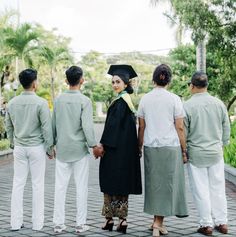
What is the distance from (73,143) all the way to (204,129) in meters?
1.48

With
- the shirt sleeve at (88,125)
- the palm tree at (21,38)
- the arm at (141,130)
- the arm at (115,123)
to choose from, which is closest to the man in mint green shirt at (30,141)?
the shirt sleeve at (88,125)

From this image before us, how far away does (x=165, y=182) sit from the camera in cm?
585

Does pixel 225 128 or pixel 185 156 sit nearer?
pixel 185 156

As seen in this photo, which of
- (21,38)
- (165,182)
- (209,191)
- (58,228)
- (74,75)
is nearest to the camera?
(165,182)

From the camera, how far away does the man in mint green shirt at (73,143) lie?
6008 millimetres

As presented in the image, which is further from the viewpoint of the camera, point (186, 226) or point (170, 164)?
point (186, 226)

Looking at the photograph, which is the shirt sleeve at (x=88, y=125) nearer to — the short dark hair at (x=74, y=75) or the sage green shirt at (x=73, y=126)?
the sage green shirt at (x=73, y=126)

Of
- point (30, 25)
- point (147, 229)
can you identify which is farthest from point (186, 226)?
point (30, 25)

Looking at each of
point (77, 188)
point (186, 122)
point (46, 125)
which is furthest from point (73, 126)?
point (186, 122)

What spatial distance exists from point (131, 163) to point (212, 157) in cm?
91

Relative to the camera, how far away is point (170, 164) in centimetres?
584

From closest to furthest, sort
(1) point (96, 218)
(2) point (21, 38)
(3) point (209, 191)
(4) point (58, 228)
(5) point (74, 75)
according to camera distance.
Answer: (4) point (58, 228), (5) point (74, 75), (3) point (209, 191), (1) point (96, 218), (2) point (21, 38)

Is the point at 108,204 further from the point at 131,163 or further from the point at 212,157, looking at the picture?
the point at 212,157

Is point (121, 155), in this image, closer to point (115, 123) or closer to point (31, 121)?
point (115, 123)
